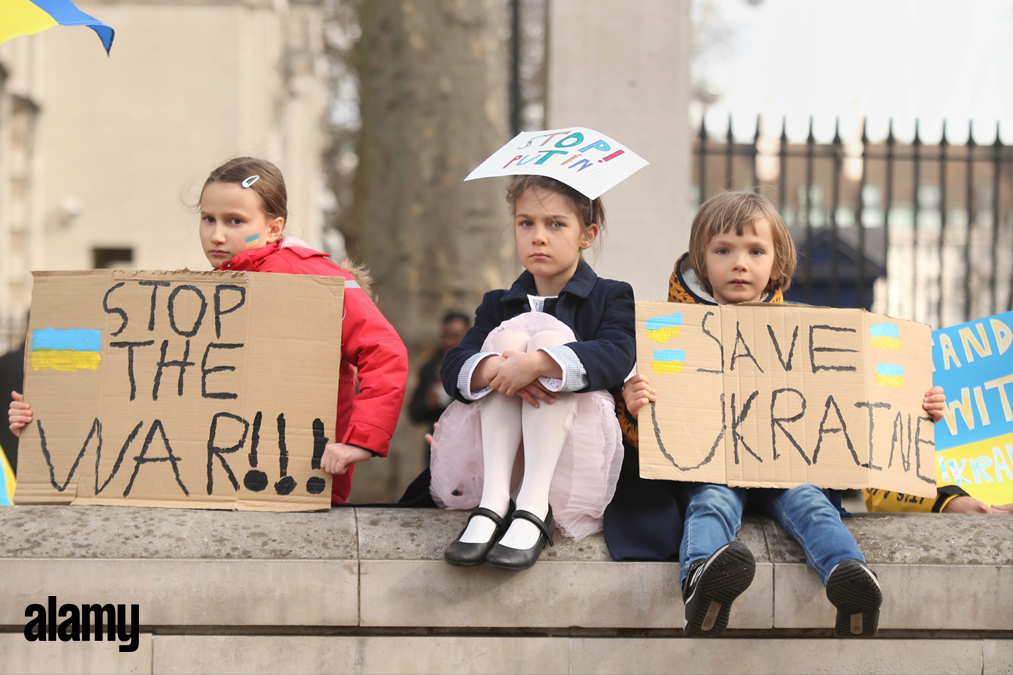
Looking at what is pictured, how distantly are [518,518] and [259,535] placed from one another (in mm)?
745

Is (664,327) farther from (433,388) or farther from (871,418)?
(433,388)

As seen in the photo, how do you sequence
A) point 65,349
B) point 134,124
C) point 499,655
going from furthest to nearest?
point 134,124
point 65,349
point 499,655

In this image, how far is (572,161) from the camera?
10.2 ft

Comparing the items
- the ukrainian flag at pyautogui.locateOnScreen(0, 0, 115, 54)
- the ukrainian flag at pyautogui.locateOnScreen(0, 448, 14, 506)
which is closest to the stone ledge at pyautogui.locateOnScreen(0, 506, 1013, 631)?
the ukrainian flag at pyautogui.locateOnScreen(0, 448, 14, 506)

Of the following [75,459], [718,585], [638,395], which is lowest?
[718,585]

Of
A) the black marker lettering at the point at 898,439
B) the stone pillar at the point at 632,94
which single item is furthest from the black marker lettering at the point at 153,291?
the stone pillar at the point at 632,94

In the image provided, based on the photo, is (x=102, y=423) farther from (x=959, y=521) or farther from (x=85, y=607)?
(x=959, y=521)

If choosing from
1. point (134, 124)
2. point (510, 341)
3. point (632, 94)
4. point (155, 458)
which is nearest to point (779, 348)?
point (510, 341)

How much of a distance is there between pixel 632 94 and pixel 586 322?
3751mm

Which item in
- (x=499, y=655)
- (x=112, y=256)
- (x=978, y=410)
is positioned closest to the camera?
(x=499, y=655)

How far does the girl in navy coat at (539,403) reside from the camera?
2.76 meters

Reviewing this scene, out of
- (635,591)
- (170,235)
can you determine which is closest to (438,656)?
(635,591)

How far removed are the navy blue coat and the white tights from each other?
0.10 meters

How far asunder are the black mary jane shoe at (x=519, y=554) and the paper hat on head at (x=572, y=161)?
38.4 inches
